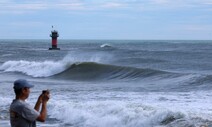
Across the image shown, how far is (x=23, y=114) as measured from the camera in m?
5.17

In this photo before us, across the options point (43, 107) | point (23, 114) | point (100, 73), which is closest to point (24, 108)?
point (23, 114)

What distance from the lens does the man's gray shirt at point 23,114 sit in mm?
5145

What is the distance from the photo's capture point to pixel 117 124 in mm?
12180

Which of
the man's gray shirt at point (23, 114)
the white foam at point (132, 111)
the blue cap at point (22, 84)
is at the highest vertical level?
the blue cap at point (22, 84)

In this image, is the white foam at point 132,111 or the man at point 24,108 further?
the white foam at point 132,111

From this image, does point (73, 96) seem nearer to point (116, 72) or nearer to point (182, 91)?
point (182, 91)

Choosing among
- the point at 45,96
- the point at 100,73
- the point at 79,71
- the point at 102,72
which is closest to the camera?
the point at 45,96

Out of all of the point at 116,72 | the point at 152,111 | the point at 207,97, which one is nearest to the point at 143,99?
the point at 207,97

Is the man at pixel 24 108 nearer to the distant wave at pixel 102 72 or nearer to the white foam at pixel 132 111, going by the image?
the white foam at pixel 132 111

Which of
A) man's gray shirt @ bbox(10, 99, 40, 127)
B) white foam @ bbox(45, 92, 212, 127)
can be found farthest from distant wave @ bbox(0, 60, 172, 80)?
man's gray shirt @ bbox(10, 99, 40, 127)

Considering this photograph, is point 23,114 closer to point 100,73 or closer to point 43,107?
point 43,107

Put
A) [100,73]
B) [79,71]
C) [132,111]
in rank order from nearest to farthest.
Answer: [132,111] < [100,73] < [79,71]

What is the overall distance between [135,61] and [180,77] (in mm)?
16359

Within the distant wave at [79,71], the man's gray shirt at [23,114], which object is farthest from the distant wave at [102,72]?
the man's gray shirt at [23,114]
